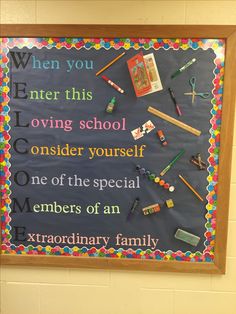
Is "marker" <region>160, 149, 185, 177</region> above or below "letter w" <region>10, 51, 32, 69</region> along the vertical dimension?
below

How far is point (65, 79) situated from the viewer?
1.28m

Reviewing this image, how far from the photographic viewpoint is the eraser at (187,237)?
A: 1.30 metres

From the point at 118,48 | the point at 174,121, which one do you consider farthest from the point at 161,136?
the point at 118,48

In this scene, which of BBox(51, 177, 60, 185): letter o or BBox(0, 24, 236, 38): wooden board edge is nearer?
BBox(0, 24, 236, 38): wooden board edge

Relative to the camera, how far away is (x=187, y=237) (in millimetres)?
1302

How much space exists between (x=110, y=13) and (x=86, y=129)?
1.59 ft

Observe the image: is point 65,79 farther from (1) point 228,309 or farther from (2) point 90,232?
(1) point 228,309

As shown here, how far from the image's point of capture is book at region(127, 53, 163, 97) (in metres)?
1.24

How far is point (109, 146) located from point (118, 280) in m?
0.60

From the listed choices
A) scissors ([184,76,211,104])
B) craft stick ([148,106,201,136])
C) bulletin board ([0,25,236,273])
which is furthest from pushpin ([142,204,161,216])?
scissors ([184,76,211,104])

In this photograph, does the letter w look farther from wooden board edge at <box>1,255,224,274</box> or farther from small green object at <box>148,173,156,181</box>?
wooden board edge at <box>1,255,224,274</box>

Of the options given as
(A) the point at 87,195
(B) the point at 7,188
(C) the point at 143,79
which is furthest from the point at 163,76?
(B) the point at 7,188

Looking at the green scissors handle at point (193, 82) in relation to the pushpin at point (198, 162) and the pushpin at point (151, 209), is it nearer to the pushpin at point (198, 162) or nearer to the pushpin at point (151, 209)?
the pushpin at point (198, 162)

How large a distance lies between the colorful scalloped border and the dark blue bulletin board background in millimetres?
20
